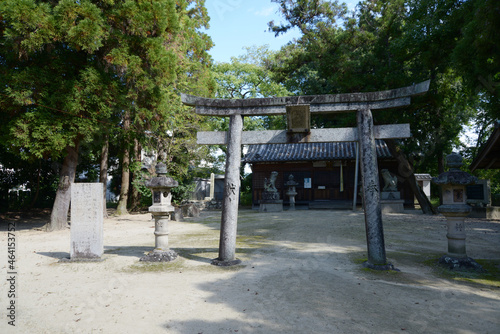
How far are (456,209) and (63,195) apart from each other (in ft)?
37.2

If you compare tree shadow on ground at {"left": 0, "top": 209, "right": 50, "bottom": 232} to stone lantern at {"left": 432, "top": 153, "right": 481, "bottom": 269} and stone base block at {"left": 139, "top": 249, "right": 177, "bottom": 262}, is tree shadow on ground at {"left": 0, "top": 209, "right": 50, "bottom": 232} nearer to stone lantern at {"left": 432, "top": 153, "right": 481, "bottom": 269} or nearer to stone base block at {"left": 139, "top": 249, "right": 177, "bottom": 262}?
stone base block at {"left": 139, "top": 249, "right": 177, "bottom": 262}

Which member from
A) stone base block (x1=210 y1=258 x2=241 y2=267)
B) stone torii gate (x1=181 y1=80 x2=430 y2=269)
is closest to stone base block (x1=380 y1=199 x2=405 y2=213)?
stone torii gate (x1=181 y1=80 x2=430 y2=269)

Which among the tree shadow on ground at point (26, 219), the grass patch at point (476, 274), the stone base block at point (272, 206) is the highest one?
the stone base block at point (272, 206)

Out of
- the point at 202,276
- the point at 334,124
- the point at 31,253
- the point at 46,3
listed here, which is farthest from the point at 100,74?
the point at 334,124

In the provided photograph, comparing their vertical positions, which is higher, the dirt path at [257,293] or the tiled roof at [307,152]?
the tiled roof at [307,152]

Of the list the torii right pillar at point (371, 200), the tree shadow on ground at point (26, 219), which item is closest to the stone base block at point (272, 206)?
the tree shadow on ground at point (26, 219)

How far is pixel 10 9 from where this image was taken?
26.2 feet

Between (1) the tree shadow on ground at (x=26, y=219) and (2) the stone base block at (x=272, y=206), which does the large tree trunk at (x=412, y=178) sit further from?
(1) the tree shadow on ground at (x=26, y=219)

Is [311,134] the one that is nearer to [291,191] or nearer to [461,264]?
[461,264]

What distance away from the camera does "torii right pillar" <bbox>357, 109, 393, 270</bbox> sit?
16.5 ft

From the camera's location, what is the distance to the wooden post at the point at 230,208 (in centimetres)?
540

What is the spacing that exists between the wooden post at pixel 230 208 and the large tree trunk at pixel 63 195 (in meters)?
7.49

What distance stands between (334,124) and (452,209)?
42.2ft

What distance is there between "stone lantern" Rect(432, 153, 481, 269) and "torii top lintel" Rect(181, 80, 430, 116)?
1540mm
